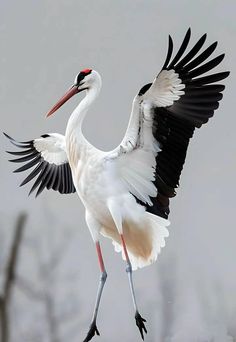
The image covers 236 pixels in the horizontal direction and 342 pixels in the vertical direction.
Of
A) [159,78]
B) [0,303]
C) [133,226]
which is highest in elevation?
[159,78]

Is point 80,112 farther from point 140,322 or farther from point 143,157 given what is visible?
point 140,322

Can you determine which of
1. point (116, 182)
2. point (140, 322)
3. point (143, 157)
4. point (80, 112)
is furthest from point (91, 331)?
point (80, 112)

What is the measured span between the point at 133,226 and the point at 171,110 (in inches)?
30.2

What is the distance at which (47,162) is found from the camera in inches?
248

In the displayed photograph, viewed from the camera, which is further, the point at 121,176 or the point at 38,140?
the point at 38,140

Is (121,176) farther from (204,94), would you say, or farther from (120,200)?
(204,94)

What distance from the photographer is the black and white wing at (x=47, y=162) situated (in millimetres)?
6199

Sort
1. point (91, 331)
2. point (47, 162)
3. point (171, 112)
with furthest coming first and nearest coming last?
point (47, 162) → point (91, 331) → point (171, 112)

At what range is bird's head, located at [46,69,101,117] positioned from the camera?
5.59 metres

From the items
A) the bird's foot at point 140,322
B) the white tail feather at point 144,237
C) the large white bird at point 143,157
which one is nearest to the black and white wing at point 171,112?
the large white bird at point 143,157

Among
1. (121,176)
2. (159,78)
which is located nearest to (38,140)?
(121,176)

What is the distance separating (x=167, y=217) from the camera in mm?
5512

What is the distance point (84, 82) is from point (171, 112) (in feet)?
2.31

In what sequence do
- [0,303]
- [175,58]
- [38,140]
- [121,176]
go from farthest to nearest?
[0,303]
[38,140]
[121,176]
[175,58]
